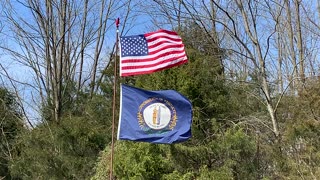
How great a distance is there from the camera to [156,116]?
8.81 m

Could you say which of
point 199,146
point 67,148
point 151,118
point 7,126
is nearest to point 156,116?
point 151,118

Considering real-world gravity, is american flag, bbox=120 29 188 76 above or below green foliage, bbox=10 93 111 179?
above

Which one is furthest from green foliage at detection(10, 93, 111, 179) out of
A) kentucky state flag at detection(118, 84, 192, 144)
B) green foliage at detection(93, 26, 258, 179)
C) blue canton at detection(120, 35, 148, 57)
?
blue canton at detection(120, 35, 148, 57)

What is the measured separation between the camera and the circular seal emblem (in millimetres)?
8742

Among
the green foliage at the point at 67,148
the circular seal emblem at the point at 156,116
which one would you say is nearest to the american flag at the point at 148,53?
the circular seal emblem at the point at 156,116

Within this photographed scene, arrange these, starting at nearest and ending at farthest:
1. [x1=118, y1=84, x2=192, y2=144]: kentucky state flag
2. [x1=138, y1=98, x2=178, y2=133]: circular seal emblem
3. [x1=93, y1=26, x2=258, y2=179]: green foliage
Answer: [x1=118, y1=84, x2=192, y2=144]: kentucky state flag
[x1=138, y1=98, x2=178, y2=133]: circular seal emblem
[x1=93, y1=26, x2=258, y2=179]: green foliage

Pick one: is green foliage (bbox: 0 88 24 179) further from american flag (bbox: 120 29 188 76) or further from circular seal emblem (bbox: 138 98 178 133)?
circular seal emblem (bbox: 138 98 178 133)

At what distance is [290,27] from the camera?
21703 millimetres

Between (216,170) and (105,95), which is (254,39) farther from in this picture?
(105,95)

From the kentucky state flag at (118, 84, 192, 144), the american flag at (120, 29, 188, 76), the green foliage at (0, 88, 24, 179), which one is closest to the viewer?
the kentucky state flag at (118, 84, 192, 144)

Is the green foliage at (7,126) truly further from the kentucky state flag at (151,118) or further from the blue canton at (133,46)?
the kentucky state flag at (151,118)

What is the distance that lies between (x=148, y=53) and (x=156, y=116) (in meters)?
1.45

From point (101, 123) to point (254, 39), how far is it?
677cm

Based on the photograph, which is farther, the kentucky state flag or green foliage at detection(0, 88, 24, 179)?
green foliage at detection(0, 88, 24, 179)
